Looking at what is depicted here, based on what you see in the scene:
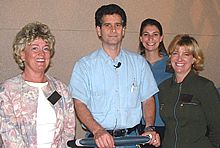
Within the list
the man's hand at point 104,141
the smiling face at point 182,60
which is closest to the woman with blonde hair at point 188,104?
the smiling face at point 182,60

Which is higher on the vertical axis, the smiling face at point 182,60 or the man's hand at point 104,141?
the smiling face at point 182,60

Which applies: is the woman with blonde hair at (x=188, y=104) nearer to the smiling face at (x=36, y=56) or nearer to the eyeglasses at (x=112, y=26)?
the eyeglasses at (x=112, y=26)

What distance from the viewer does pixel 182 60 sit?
300 centimetres

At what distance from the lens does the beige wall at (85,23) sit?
4105 mm

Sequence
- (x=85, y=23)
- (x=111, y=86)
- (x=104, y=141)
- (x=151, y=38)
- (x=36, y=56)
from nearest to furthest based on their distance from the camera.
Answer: (x=104, y=141) < (x=36, y=56) < (x=111, y=86) < (x=151, y=38) < (x=85, y=23)

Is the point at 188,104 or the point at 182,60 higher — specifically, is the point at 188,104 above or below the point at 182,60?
below

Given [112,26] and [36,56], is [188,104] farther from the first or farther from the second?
[36,56]

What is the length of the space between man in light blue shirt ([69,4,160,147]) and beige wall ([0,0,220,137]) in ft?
4.95

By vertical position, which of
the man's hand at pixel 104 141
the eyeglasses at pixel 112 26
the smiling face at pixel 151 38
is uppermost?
the eyeglasses at pixel 112 26

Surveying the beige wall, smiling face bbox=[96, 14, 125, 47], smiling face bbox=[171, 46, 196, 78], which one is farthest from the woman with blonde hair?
the beige wall

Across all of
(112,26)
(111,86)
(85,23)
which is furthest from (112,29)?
(85,23)

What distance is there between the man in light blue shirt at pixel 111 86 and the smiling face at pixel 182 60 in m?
0.32

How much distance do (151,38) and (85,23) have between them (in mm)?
1097

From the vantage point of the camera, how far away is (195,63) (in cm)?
302
